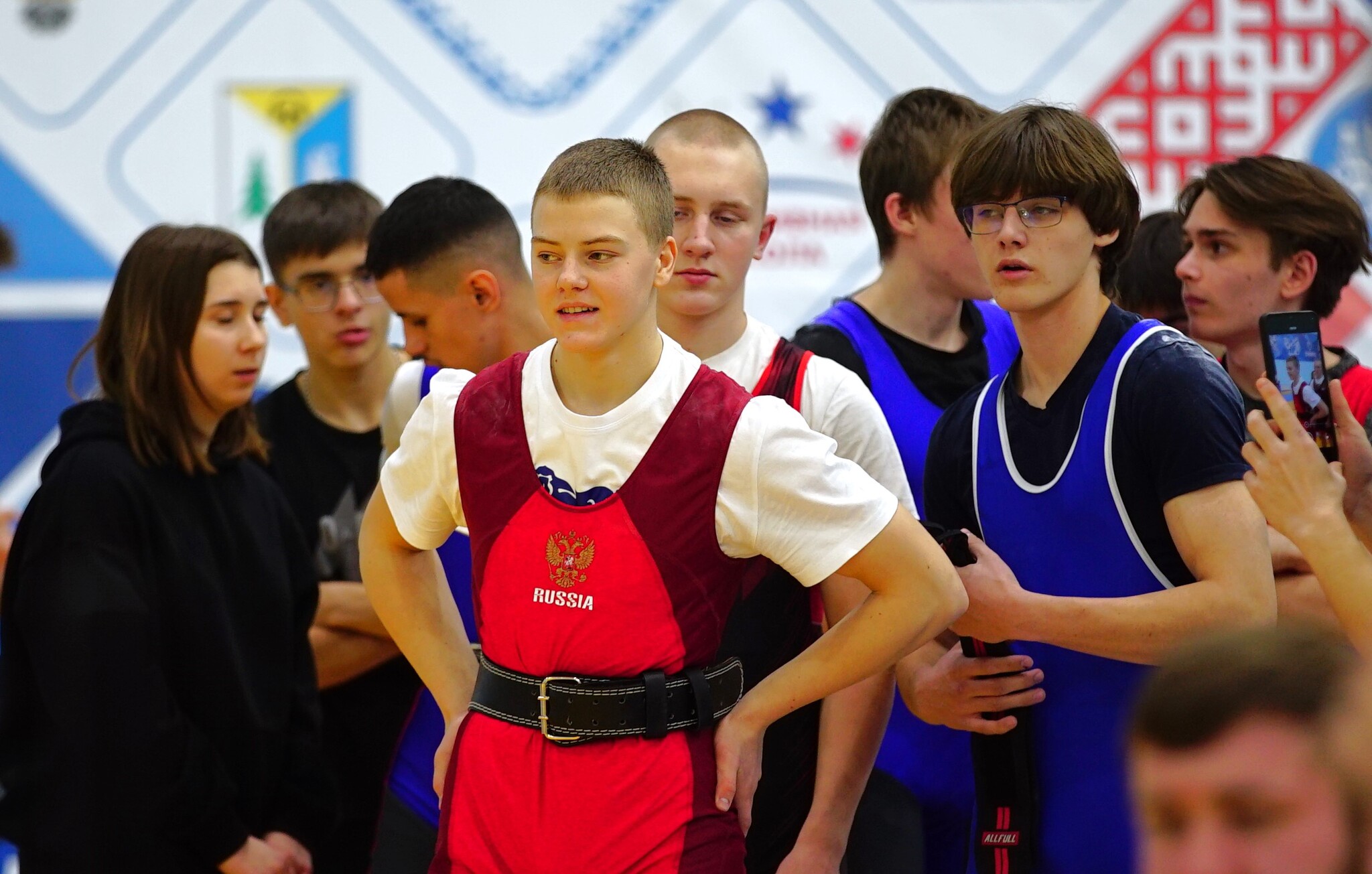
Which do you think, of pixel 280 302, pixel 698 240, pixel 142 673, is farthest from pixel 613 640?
pixel 280 302

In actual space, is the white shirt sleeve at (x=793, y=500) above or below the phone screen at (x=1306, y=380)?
below

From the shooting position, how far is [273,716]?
3.12 metres

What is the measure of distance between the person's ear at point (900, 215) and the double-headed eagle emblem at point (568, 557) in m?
1.38

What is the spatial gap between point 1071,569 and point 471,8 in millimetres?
3345

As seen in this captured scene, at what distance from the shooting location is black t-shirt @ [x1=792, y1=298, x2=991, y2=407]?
113 inches

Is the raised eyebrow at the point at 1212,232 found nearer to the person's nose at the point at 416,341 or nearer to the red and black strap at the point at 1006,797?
the red and black strap at the point at 1006,797

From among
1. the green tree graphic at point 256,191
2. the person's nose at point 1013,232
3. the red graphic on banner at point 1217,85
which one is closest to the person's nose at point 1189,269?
the person's nose at point 1013,232

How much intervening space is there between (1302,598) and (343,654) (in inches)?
81.2

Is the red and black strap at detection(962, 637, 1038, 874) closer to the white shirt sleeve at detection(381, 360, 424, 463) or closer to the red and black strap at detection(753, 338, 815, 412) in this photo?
the red and black strap at detection(753, 338, 815, 412)

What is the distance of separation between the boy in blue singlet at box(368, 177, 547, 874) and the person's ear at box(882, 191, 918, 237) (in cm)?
77

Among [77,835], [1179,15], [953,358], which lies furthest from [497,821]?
[1179,15]

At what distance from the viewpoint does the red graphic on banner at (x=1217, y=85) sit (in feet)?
15.9

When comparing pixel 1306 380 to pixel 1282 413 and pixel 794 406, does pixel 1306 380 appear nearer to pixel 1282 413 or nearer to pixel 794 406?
pixel 1282 413

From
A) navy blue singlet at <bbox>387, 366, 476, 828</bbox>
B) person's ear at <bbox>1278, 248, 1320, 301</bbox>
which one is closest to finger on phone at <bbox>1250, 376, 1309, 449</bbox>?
person's ear at <bbox>1278, 248, 1320, 301</bbox>
